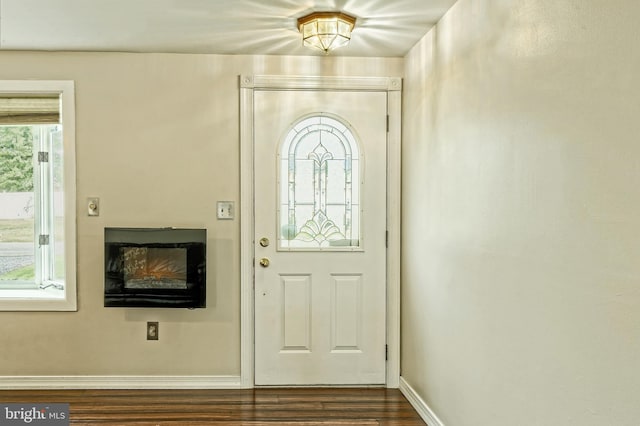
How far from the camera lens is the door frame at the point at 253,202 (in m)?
3.56

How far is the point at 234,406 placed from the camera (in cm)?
329

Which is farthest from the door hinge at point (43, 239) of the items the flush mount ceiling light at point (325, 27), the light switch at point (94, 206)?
the flush mount ceiling light at point (325, 27)

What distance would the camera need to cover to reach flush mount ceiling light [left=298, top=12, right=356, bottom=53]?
2.80 meters

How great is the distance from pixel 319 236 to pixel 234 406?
1.20 metres

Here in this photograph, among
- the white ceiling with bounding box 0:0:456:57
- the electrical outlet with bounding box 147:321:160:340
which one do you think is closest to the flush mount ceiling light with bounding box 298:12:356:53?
the white ceiling with bounding box 0:0:456:57

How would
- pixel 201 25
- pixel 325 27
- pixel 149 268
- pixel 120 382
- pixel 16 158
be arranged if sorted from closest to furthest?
1. pixel 325 27
2. pixel 201 25
3. pixel 149 268
4. pixel 120 382
5. pixel 16 158

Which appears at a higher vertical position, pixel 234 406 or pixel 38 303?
pixel 38 303

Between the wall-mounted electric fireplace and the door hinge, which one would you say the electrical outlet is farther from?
the door hinge

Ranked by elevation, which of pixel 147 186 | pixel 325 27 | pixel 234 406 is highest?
pixel 325 27

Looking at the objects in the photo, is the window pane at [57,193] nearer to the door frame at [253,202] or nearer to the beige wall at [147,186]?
the beige wall at [147,186]

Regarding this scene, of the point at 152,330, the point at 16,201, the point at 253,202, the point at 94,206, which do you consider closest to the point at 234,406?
the point at 152,330

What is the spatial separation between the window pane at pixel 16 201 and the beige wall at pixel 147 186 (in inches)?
16.1

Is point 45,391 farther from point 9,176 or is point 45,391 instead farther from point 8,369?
point 9,176

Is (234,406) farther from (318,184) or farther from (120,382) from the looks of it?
(318,184)
